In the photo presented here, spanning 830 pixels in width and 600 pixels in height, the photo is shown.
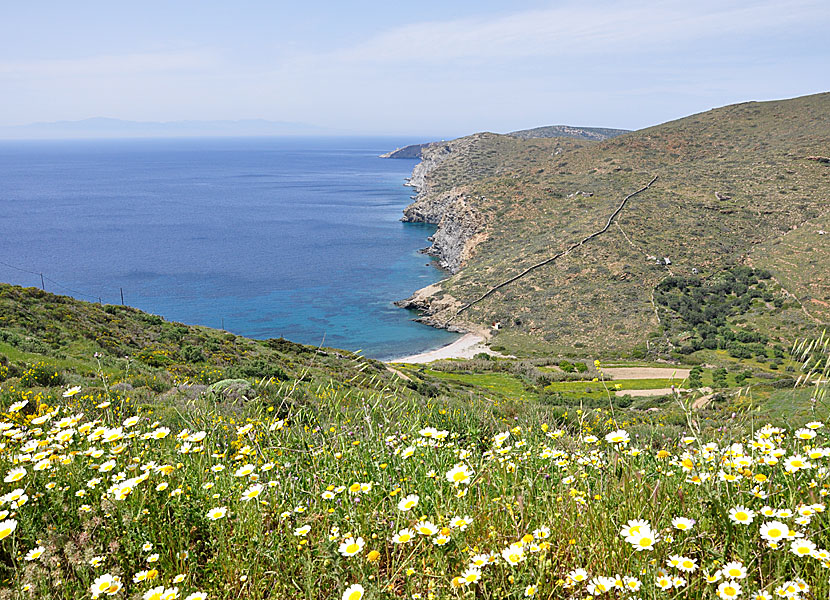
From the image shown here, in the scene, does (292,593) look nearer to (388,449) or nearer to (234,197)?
(388,449)

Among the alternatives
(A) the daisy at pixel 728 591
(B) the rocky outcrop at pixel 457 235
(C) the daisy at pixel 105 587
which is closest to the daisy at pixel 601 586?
(A) the daisy at pixel 728 591

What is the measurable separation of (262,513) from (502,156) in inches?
6597

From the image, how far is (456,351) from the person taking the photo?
2172 inches

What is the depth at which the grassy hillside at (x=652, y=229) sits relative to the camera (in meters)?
55.1

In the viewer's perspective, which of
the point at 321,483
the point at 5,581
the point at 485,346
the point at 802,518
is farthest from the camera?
the point at 485,346

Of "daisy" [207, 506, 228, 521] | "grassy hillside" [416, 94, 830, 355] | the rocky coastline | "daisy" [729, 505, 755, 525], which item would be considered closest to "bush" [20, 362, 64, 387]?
"daisy" [207, 506, 228, 521]

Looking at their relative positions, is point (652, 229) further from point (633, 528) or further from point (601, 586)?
point (601, 586)

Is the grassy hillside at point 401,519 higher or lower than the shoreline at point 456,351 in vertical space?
higher

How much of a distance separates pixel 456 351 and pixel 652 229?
33849mm

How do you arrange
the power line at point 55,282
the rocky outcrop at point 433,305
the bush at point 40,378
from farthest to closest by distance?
the power line at point 55,282
the rocky outcrop at point 433,305
the bush at point 40,378

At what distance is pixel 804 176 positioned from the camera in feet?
235

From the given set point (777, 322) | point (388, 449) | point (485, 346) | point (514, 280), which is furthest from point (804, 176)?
point (388, 449)

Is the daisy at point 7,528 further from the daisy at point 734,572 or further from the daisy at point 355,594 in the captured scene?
the daisy at point 734,572

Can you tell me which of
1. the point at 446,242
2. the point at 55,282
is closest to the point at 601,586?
the point at 55,282
